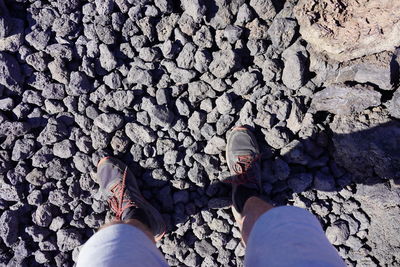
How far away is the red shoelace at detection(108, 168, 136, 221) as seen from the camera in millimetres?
1744

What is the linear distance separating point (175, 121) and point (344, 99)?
917 millimetres

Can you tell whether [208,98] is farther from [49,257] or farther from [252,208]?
[49,257]

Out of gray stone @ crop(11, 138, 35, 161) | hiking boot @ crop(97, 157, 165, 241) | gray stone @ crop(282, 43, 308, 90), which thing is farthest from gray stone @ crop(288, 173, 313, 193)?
gray stone @ crop(11, 138, 35, 161)

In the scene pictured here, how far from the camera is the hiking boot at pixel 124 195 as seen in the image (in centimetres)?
172

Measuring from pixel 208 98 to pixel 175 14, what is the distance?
1.63ft

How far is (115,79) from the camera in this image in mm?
1775

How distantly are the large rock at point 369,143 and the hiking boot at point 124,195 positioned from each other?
108cm

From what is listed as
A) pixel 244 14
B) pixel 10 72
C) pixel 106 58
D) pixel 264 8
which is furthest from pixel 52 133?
pixel 264 8

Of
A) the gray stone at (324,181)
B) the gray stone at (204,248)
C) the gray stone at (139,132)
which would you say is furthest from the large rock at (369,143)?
the gray stone at (139,132)

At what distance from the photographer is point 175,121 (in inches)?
71.8

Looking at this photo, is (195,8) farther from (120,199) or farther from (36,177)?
(36,177)

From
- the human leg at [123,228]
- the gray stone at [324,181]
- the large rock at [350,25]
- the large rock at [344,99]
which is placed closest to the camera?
the human leg at [123,228]

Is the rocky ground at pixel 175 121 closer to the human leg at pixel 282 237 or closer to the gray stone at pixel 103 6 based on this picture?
the gray stone at pixel 103 6

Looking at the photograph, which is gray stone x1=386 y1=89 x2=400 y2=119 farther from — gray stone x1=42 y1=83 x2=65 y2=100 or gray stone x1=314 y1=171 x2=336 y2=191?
gray stone x1=42 y1=83 x2=65 y2=100
